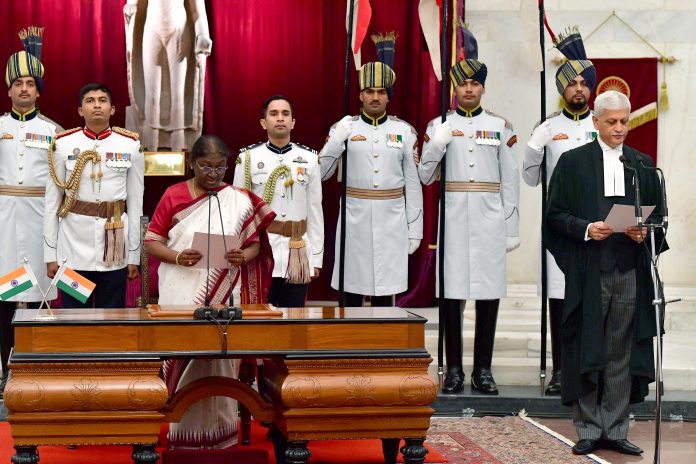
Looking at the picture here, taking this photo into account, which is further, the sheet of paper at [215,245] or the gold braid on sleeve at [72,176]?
the gold braid on sleeve at [72,176]

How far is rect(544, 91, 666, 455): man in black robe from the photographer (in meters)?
5.67

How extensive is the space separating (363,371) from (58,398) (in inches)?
47.8

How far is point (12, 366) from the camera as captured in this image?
462cm

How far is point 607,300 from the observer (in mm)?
5707

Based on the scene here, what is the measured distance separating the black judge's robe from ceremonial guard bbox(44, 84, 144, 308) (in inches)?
90.0

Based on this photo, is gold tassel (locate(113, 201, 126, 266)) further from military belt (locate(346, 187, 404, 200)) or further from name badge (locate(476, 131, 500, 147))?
name badge (locate(476, 131, 500, 147))

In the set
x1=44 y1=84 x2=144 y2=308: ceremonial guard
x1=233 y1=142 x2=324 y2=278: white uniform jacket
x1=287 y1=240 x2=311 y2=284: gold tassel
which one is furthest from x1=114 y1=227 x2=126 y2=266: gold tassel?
x1=287 y1=240 x2=311 y2=284: gold tassel

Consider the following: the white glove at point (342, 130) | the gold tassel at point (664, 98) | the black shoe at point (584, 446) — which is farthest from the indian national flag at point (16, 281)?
the gold tassel at point (664, 98)

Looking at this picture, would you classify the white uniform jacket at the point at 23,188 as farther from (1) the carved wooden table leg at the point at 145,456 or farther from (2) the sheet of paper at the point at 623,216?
(2) the sheet of paper at the point at 623,216

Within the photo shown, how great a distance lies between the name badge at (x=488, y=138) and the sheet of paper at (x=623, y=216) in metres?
1.49

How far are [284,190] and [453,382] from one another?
4.85ft

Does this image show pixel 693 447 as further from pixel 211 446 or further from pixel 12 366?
pixel 12 366

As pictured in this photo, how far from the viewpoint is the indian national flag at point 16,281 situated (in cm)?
490

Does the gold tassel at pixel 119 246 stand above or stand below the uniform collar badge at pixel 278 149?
below
